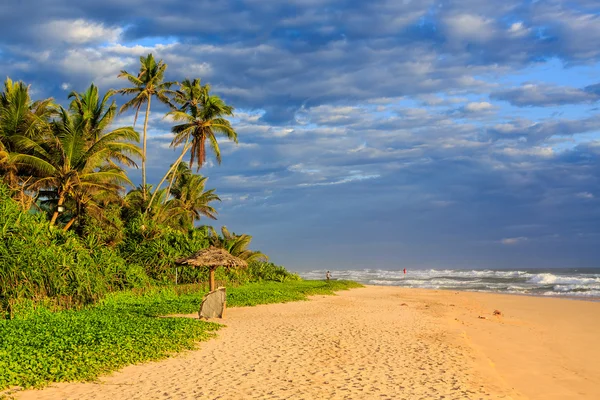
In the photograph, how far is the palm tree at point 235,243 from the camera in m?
30.7

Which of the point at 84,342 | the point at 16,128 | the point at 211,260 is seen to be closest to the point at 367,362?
the point at 84,342

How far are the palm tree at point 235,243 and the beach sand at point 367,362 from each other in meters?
12.8

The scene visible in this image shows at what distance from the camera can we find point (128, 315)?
14.9 metres

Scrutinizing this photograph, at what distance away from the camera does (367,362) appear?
10055mm

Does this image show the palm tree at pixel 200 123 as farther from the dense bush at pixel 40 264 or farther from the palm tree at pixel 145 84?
the dense bush at pixel 40 264

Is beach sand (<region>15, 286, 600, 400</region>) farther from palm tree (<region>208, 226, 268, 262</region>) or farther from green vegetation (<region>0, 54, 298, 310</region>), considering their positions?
palm tree (<region>208, 226, 268, 262</region>)

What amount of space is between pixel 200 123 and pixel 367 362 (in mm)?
24901

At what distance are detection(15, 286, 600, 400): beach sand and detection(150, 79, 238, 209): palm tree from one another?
16964mm

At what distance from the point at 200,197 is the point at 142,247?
1404 centimetres

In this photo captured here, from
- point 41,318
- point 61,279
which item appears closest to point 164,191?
point 61,279

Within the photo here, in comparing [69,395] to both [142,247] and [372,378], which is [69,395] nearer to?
[372,378]

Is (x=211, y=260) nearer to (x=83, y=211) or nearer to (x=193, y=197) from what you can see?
(x=83, y=211)

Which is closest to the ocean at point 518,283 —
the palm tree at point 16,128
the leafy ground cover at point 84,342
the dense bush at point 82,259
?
the dense bush at point 82,259

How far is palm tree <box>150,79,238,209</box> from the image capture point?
32375mm
